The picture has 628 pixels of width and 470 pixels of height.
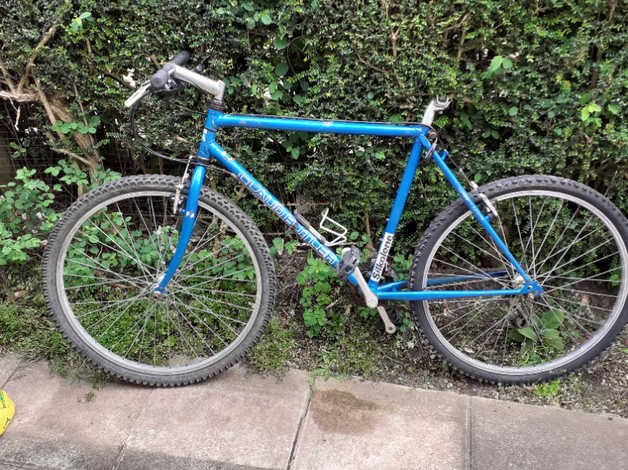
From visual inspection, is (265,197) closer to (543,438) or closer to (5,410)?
(5,410)

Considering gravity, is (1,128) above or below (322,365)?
above

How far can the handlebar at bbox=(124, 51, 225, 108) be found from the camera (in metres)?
2.09

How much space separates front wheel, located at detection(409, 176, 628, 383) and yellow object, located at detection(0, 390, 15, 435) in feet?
7.03

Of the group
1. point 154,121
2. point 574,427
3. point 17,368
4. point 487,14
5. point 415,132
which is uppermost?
point 487,14

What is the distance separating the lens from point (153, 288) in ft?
8.59

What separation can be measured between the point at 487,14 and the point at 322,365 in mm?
2046

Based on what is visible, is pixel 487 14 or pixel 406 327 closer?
pixel 487 14

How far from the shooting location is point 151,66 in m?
2.70

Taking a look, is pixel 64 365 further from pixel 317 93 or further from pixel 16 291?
pixel 317 93

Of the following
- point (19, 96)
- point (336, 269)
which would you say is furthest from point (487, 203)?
point (19, 96)

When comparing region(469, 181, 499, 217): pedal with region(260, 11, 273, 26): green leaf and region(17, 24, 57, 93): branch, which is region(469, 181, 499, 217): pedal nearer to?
region(260, 11, 273, 26): green leaf

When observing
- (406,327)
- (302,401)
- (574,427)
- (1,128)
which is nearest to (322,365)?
(302,401)

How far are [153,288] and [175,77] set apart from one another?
1121mm

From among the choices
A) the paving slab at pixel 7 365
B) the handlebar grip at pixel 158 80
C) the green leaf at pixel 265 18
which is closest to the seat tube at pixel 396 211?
the green leaf at pixel 265 18
